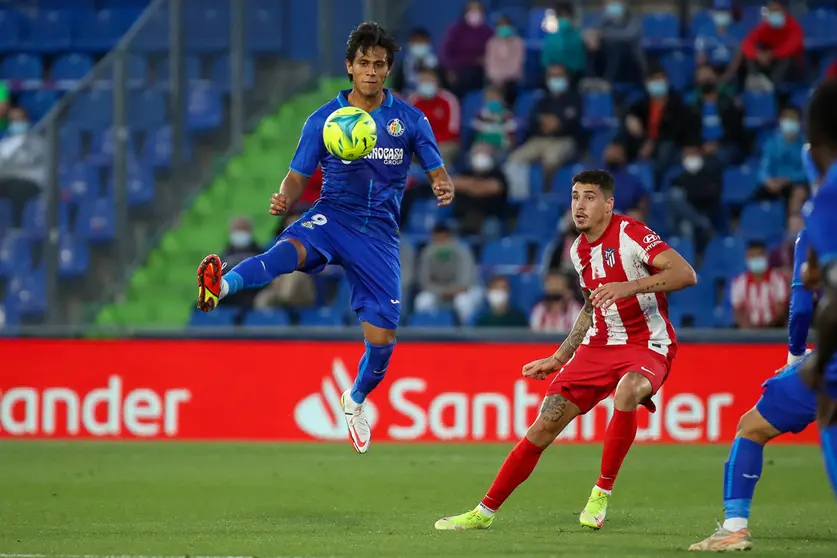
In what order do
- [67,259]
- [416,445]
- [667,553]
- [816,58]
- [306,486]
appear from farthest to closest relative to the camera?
[816,58]
[67,259]
[416,445]
[306,486]
[667,553]

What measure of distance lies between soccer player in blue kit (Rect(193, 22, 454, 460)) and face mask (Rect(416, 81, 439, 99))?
881cm

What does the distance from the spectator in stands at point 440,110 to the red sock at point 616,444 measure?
981 cm

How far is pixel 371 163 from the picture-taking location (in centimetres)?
916

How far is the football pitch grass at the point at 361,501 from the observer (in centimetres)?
764

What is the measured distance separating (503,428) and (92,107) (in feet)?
20.6

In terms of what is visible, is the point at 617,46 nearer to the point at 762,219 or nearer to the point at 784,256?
the point at 762,219

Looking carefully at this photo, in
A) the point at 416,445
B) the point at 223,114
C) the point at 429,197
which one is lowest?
the point at 416,445

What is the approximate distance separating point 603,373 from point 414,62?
11.5 metres

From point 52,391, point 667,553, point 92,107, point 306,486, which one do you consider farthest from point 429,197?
point 667,553

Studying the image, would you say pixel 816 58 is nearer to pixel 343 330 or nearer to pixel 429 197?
pixel 429 197

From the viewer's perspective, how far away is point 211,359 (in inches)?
585

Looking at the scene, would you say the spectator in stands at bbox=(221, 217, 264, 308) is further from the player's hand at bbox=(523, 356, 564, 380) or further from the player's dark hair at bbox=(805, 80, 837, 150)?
the player's dark hair at bbox=(805, 80, 837, 150)

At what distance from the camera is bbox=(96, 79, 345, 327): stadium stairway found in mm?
17464

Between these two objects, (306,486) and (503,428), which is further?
(503,428)
